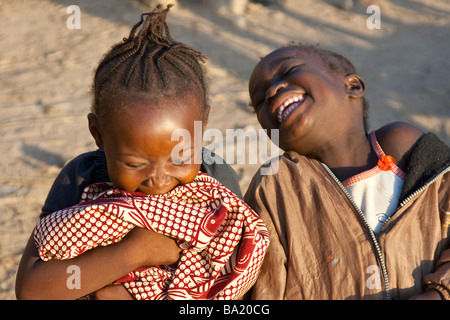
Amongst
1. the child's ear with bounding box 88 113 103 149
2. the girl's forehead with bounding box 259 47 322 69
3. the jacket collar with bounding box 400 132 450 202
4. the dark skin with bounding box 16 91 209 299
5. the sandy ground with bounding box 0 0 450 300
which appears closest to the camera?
the dark skin with bounding box 16 91 209 299

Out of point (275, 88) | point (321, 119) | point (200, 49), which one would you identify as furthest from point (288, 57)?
point (200, 49)

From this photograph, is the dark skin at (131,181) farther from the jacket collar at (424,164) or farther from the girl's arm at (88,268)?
the jacket collar at (424,164)

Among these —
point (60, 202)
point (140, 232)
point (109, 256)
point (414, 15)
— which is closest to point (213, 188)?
point (140, 232)

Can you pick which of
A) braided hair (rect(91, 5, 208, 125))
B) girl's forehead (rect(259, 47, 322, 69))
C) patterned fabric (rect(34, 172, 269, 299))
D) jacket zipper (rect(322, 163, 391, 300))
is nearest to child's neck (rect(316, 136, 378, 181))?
jacket zipper (rect(322, 163, 391, 300))

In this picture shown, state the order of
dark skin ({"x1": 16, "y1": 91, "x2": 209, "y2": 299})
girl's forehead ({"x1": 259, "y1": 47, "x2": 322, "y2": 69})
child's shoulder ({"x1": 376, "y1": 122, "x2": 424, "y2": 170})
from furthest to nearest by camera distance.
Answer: girl's forehead ({"x1": 259, "y1": 47, "x2": 322, "y2": 69})
child's shoulder ({"x1": 376, "y1": 122, "x2": 424, "y2": 170})
dark skin ({"x1": 16, "y1": 91, "x2": 209, "y2": 299})

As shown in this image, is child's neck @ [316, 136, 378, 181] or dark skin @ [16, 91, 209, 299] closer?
dark skin @ [16, 91, 209, 299]

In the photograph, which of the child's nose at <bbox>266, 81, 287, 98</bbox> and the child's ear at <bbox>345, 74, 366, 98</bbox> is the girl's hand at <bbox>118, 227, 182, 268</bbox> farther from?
the child's ear at <bbox>345, 74, 366, 98</bbox>

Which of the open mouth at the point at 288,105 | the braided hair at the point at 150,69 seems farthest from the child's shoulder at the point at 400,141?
the braided hair at the point at 150,69

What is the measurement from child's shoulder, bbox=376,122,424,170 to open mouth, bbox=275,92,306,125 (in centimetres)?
37

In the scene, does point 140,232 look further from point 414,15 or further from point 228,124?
point 414,15

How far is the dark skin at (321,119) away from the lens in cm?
232

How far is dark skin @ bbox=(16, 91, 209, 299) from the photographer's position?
5.92ft

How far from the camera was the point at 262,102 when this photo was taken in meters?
2.54
